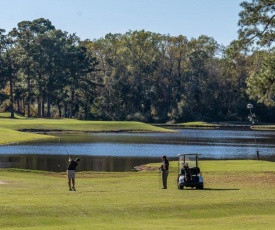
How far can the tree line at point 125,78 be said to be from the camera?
159m

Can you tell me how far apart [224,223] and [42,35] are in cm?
14433

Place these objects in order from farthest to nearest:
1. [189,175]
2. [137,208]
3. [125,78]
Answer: [125,78] → [189,175] → [137,208]

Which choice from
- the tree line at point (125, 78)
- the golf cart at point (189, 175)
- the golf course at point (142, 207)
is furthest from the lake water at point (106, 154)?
the tree line at point (125, 78)

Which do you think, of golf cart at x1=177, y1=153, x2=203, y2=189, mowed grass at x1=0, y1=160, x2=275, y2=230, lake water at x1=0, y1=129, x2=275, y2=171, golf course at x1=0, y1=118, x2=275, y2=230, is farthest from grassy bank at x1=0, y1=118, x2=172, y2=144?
mowed grass at x1=0, y1=160, x2=275, y2=230

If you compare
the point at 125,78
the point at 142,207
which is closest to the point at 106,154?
the point at 142,207

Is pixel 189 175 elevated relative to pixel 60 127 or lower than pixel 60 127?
lower

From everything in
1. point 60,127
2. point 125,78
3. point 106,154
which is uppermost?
point 125,78

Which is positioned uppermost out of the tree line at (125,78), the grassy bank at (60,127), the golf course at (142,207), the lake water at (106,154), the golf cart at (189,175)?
the tree line at (125,78)

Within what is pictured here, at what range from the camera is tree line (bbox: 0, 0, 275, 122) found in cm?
15912

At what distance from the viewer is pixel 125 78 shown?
167625mm

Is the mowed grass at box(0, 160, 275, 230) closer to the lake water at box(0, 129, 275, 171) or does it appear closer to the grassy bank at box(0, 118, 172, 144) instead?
the lake water at box(0, 129, 275, 171)

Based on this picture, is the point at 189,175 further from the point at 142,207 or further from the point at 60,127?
the point at 60,127

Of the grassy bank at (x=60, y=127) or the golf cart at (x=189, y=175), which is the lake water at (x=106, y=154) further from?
the grassy bank at (x=60, y=127)

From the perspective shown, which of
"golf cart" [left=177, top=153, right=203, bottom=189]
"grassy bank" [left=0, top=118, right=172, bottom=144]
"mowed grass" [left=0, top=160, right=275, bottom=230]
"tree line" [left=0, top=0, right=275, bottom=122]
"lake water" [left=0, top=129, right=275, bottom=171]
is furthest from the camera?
"tree line" [left=0, top=0, right=275, bottom=122]
